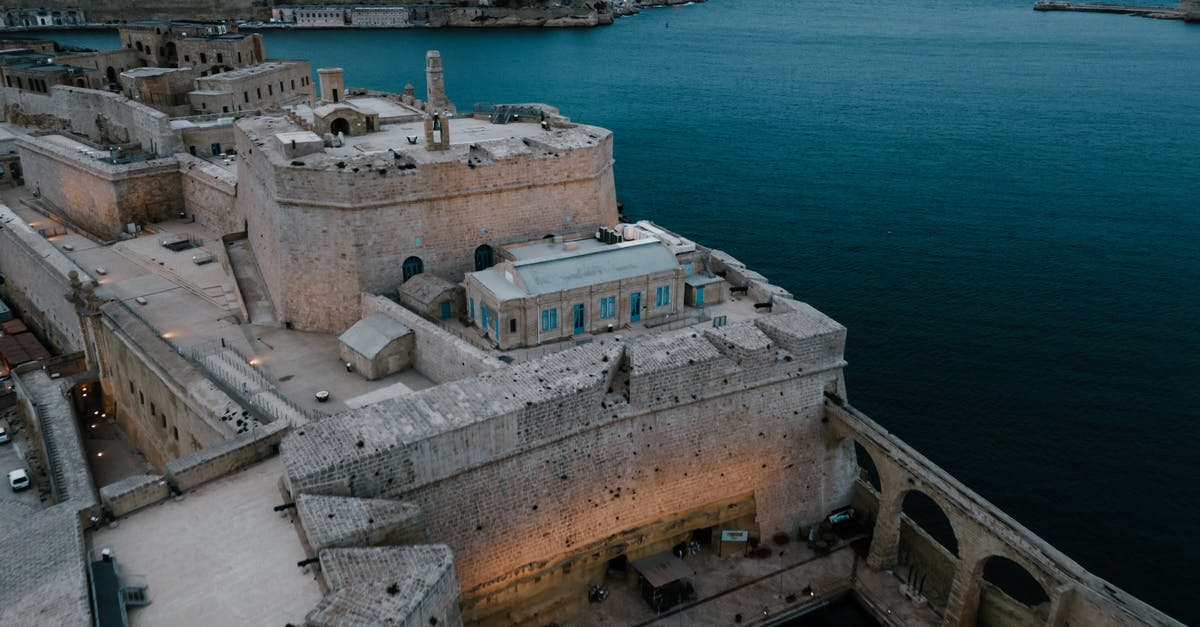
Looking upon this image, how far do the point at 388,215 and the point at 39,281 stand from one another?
22.0 m

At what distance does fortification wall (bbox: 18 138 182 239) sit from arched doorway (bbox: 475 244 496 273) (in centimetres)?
2259

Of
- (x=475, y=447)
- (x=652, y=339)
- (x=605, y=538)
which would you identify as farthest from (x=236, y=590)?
(x=652, y=339)

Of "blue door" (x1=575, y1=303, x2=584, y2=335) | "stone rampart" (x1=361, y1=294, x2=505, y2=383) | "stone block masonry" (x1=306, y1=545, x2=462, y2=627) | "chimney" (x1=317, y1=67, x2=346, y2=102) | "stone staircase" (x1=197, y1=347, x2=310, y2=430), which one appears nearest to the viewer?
"stone block masonry" (x1=306, y1=545, x2=462, y2=627)

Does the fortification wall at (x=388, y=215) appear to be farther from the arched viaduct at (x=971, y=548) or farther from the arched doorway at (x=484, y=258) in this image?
the arched viaduct at (x=971, y=548)

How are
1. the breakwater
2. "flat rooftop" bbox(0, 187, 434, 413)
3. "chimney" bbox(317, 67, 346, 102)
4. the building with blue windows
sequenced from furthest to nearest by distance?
1. the breakwater
2. "chimney" bbox(317, 67, 346, 102)
3. the building with blue windows
4. "flat rooftop" bbox(0, 187, 434, 413)

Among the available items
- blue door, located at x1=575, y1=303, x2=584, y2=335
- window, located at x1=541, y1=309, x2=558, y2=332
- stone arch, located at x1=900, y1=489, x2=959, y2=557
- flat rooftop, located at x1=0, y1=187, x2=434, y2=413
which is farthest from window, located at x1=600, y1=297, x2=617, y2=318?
stone arch, located at x1=900, y1=489, x2=959, y2=557

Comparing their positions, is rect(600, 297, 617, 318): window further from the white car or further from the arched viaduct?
the white car

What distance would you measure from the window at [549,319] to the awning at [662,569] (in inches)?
334

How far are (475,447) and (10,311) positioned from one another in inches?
1415

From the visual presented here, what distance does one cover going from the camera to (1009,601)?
2491cm

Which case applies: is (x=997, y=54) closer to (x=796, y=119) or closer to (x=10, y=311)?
(x=796, y=119)

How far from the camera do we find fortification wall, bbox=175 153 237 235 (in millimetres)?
42938

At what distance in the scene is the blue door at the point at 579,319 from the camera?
30.6m

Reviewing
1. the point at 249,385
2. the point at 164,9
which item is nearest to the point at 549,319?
the point at 249,385
